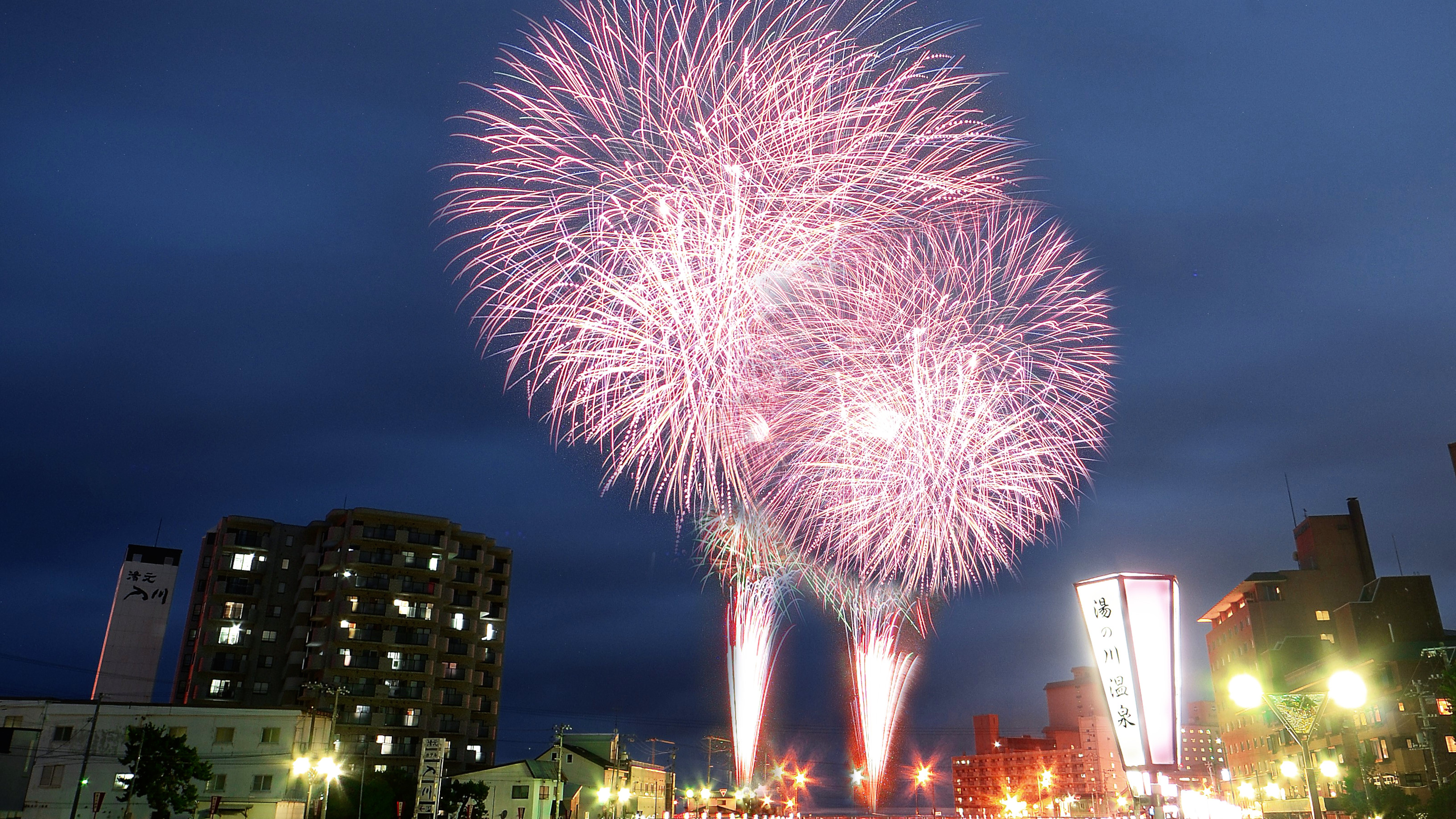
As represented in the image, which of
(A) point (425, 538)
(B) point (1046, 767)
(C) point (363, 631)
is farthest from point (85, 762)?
(B) point (1046, 767)

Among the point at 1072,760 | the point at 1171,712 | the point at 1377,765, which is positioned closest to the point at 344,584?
the point at 1171,712

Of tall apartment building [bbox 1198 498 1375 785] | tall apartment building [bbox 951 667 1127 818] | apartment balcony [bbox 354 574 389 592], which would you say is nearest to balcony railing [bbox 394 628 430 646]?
apartment balcony [bbox 354 574 389 592]

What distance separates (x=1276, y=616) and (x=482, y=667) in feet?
225

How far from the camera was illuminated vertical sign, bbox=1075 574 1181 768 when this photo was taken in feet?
55.0

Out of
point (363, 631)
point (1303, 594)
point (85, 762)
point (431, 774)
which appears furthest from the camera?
point (1303, 594)

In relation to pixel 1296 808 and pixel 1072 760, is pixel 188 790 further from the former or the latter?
pixel 1072 760

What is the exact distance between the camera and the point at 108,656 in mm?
74438

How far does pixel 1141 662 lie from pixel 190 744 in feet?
163

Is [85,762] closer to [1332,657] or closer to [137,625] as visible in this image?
[137,625]

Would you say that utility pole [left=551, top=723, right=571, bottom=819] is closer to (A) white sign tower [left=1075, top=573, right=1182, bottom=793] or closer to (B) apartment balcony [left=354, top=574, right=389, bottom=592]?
(B) apartment balcony [left=354, top=574, right=389, bottom=592]

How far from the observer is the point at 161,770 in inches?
1638

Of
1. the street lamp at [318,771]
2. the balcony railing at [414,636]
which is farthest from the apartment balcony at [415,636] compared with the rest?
the street lamp at [318,771]

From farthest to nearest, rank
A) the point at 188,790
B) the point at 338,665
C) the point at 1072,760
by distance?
the point at 1072,760 < the point at 338,665 < the point at 188,790

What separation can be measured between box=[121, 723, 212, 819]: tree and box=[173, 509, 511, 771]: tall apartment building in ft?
68.8
